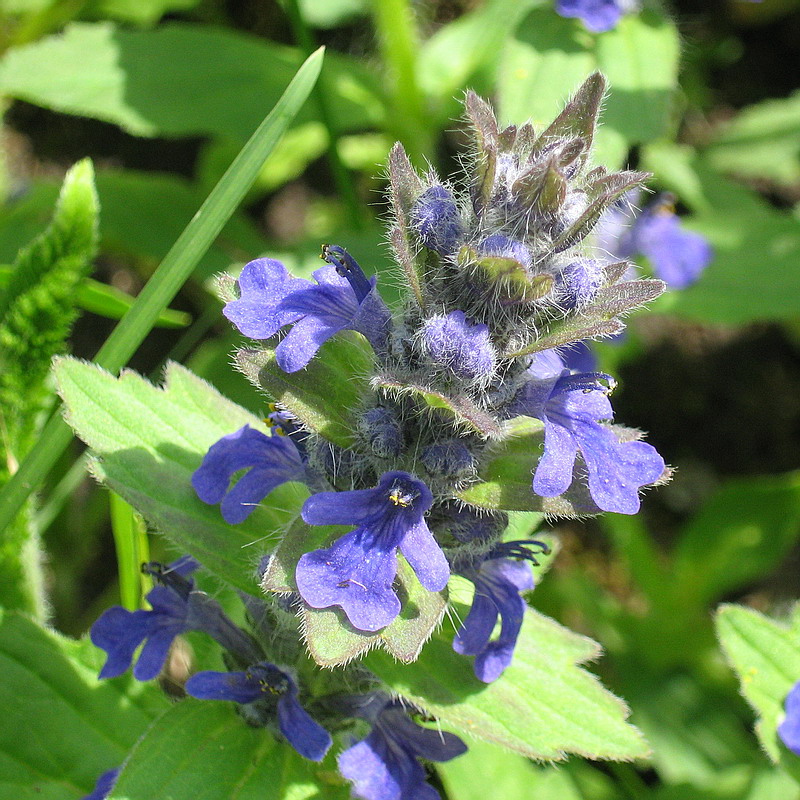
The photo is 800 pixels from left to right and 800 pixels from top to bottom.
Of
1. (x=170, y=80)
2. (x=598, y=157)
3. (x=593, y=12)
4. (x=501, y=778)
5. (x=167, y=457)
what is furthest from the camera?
(x=170, y=80)

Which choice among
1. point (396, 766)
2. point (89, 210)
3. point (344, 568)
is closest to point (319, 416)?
point (344, 568)

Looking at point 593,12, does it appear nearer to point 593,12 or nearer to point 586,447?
point 593,12

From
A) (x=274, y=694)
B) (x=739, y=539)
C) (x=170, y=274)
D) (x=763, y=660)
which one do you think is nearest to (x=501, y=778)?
(x=763, y=660)

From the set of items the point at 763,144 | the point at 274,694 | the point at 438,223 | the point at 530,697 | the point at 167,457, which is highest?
→ the point at 438,223

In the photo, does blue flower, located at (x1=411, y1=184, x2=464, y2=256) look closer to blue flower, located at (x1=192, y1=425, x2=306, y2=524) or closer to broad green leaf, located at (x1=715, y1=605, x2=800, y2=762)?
blue flower, located at (x1=192, y1=425, x2=306, y2=524)

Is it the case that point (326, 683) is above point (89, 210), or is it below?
below

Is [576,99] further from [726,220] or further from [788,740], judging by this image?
[726,220]

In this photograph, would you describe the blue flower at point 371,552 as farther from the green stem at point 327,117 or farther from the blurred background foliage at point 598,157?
the green stem at point 327,117
